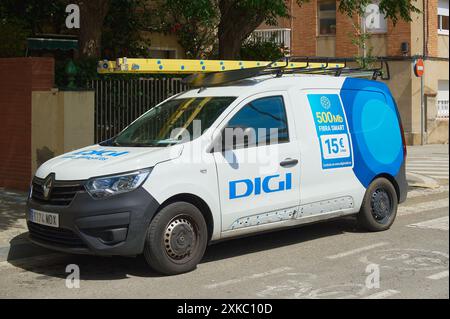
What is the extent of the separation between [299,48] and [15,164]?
18.9 meters

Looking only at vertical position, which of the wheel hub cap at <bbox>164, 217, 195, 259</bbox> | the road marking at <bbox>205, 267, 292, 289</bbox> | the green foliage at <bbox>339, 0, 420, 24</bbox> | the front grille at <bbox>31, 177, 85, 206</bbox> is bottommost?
the road marking at <bbox>205, 267, 292, 289</bbox>

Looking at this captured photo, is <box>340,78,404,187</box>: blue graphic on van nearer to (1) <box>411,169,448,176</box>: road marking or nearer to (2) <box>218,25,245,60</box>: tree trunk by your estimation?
(2) <box>218,25,245,60</box>: tree trunk

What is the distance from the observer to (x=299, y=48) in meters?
28.9

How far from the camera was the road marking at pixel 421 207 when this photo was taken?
10.4 metres

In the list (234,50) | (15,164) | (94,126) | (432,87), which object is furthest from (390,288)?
(432,87)

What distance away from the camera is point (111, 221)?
6211mm

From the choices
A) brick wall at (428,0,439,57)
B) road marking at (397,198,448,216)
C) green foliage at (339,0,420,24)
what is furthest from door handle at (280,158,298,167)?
brick wall at (428,0,439,57)

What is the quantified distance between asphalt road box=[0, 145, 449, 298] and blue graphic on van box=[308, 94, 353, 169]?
1020mm

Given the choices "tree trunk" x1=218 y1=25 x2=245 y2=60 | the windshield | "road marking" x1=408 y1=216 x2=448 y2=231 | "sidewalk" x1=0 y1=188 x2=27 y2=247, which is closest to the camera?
the windshield

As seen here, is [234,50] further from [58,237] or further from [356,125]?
[58,237]

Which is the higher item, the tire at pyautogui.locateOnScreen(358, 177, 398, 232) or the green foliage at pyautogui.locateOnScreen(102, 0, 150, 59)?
the green foliage at pyautogui.locateOnScreen(102, 0, 150, 59)

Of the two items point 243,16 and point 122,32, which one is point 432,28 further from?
point 243,16

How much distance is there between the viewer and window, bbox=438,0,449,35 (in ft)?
90.1

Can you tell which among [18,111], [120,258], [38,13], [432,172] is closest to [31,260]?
[120,258]
